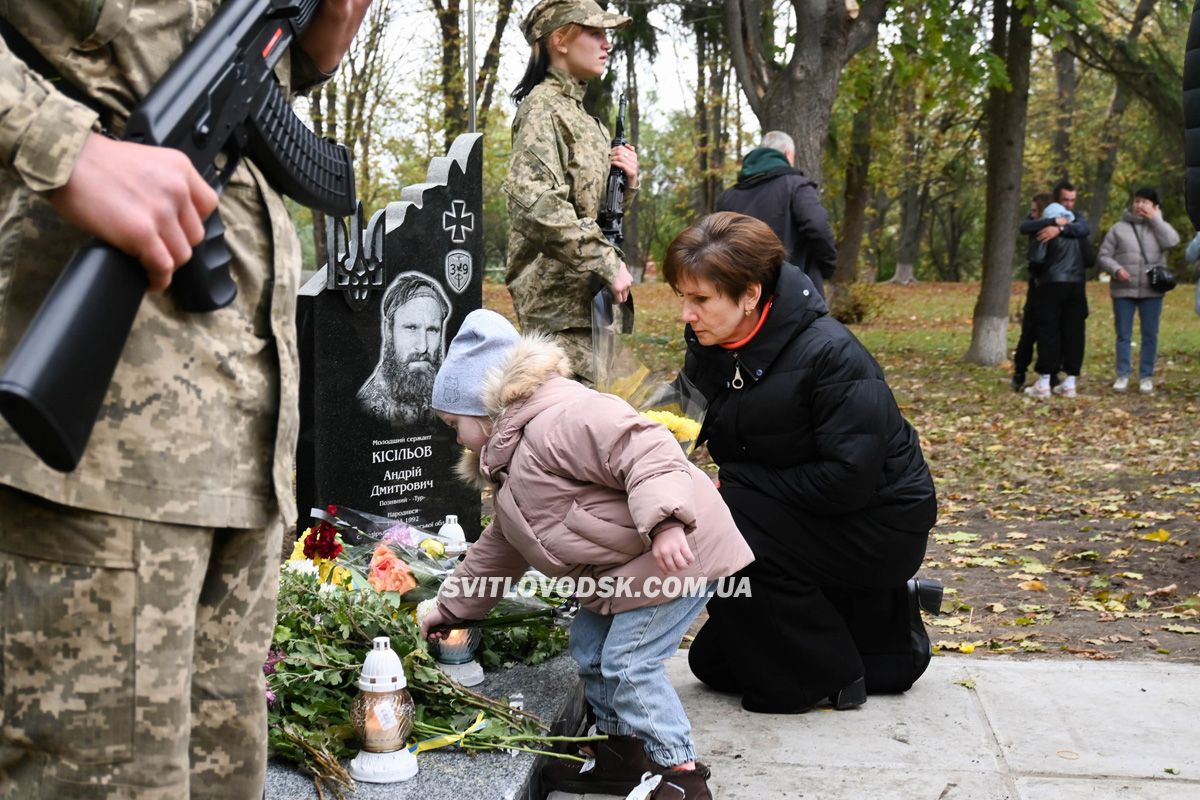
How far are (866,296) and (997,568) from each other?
15194 millimetres

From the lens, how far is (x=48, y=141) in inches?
50.7

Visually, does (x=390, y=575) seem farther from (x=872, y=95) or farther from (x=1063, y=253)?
(x=872, y=95)

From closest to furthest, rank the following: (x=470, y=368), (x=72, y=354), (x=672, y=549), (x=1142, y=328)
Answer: (x=72, y=354), (x=672, y=549), (x=470, y=368), (x=1142, y=328)

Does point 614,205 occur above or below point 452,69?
below

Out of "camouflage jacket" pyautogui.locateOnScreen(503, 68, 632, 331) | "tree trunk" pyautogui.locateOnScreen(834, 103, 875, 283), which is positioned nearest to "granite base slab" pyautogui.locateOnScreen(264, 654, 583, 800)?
"camouflage jacket" pyautogui.locateOnScreen(503, 68, 632, 331)

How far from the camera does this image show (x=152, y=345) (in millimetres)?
1476

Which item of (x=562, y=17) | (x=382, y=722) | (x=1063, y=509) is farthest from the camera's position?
(x=1063, y=509)

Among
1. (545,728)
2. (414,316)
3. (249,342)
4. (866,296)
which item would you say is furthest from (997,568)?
(866,296)

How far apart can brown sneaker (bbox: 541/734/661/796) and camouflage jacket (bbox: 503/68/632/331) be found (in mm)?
1875

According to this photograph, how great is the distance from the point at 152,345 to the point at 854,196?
21957 millimetres

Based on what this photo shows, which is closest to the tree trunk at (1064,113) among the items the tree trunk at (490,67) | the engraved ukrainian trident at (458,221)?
the tree trunk at (490,67)

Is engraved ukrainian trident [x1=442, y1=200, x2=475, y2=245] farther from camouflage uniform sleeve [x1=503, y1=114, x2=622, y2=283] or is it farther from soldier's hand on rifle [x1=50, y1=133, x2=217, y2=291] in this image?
soldier's hand on rifle [x1=50, y1=133, x2=217, y2=291]

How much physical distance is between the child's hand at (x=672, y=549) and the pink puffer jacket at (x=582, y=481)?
91mm

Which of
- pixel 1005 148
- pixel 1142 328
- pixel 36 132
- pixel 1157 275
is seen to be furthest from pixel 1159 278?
pixel 36 132
